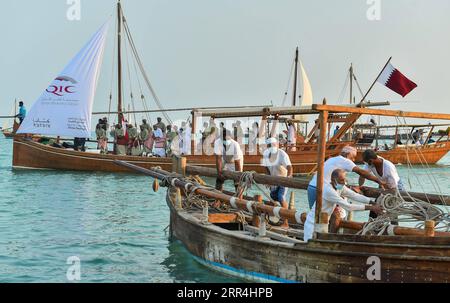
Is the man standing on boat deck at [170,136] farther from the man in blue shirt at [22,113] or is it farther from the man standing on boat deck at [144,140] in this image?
the man in blue shirt at [22,113]

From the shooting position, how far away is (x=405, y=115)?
842 cm

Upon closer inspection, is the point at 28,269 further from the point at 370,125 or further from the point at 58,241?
the point at 370,125

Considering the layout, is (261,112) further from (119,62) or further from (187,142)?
(119,62)

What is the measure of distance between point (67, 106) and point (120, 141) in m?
3.07

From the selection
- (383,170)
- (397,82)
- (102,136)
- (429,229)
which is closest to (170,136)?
(102,136)

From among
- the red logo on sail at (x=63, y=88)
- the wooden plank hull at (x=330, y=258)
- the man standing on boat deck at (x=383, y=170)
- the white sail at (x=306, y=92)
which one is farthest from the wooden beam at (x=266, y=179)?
the white sail at (x=306, y=92)

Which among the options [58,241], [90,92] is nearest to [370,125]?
[90,92]

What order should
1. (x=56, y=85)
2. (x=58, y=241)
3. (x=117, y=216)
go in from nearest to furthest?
1. (x=58, y=241)
2. (x=117, y=216)
3. (x=56, y=85)

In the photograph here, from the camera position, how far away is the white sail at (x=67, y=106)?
95.7 feet

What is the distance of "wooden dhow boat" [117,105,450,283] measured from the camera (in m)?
6.91

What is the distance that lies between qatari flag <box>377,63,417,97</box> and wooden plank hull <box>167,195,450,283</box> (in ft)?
19.1

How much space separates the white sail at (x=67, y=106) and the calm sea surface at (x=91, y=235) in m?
4.58

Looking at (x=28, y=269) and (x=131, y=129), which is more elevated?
(x=131, y=129)
